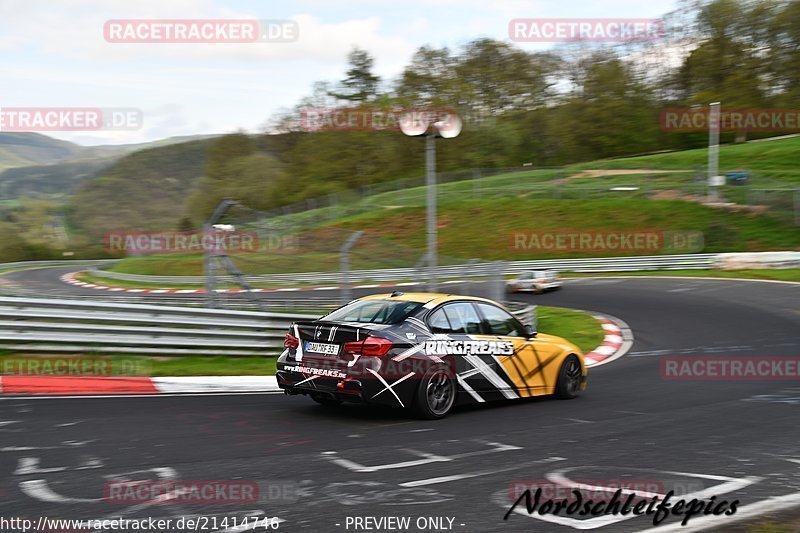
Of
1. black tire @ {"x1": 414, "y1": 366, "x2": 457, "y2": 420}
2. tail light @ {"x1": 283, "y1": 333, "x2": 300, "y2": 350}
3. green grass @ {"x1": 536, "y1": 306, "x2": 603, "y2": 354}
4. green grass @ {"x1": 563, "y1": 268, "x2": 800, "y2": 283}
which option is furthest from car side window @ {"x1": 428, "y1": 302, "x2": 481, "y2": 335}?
green grass @ {"x1": 563, "y1": 268, "x2": 800, "y2": 283}

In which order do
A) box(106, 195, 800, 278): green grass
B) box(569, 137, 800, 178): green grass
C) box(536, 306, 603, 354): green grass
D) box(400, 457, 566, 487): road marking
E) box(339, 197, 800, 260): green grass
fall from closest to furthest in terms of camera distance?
1. box(400, 457, 566, 487): road marking
2. box(536, 306, 603, 354): green grass
3. box(106, 195, 800, 278): green grass
4. box(339, 197, 800, 260): green grass
5. box(569, 137, 800, 178): green grass

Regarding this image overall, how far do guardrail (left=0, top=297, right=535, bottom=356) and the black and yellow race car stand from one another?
4.14 metres

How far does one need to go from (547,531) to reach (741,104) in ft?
247

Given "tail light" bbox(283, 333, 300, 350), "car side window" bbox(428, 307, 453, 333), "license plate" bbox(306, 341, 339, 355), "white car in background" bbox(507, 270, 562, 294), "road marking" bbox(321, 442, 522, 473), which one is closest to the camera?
"road marking" bbox(321, 442, 522, 473)

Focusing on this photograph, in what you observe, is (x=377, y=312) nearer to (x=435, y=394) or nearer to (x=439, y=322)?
(x=439, y=322)

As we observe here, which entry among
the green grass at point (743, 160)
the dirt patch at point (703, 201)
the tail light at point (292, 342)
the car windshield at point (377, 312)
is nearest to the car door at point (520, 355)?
the car windshield at point (377, 312)

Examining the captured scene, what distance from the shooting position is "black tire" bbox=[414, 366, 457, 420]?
808 cm

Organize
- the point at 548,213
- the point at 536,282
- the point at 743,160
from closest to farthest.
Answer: the point at 536,282, the point at 548,213, the point at 743,160

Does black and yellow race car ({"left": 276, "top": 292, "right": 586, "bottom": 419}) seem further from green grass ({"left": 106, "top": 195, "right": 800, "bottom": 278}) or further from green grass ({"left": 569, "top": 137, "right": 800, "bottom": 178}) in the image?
green grass ({"left": 569, "top": 137, "right": 800, "bottom": 178})

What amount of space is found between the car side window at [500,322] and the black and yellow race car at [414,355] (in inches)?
0.5

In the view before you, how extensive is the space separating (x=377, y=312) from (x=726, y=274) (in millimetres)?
23556

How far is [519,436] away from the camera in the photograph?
7457mm

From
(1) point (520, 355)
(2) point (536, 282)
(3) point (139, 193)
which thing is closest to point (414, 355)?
(1) point (520, 355)

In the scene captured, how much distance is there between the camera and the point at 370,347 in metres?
7.83
